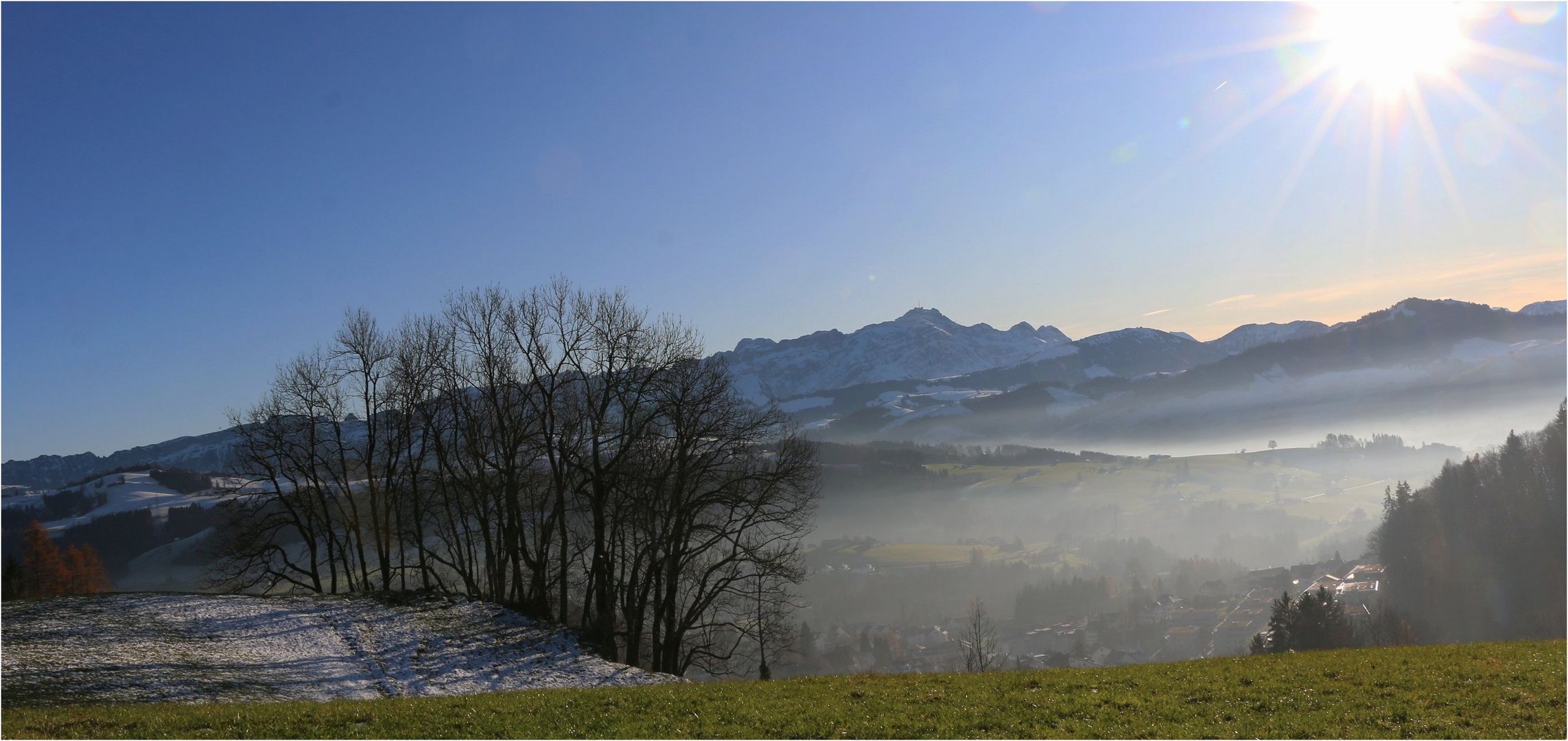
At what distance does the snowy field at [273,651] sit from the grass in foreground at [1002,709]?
3.60 meters

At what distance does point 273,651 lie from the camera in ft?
87.0

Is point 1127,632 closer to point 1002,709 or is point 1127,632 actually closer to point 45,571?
point 1002,709

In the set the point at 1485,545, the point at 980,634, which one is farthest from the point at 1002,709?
the point at 1485,545

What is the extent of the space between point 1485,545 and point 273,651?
Answer: 434 feet

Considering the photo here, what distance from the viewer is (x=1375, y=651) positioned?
20.5 metres

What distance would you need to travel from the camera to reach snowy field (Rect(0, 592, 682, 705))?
2172 cm

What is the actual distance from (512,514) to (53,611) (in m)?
16.0

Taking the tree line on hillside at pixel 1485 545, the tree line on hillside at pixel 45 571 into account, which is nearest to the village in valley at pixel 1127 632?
the tree line on hillside at pixel 1485 545

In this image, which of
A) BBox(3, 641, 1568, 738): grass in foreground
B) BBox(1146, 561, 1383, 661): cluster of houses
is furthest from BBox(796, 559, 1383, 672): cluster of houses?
BBox(3, 641, 1568, 738): grass in foreground

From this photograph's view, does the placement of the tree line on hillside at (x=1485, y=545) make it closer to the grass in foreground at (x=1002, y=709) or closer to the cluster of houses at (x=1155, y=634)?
the cluster of houses at (x=1155, y=634)

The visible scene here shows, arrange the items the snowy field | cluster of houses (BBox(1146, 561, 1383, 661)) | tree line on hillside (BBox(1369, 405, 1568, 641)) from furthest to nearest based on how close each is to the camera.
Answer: cluster of houses (BBox(1146, 561, 1383, 661))
tree line on hillside (BBox(1369, 405, 1568, 641))
the snowy field

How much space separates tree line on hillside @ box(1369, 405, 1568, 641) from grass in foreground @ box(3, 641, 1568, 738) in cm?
9795

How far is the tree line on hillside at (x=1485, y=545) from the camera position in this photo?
317 ft

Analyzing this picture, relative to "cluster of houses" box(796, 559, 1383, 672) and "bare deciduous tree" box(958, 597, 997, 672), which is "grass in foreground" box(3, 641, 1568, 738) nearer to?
"bare deciduous tree" box(958, 597, 997, 672)
